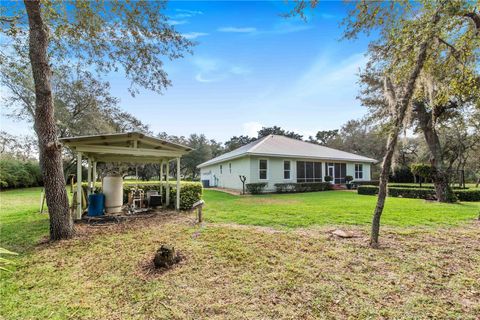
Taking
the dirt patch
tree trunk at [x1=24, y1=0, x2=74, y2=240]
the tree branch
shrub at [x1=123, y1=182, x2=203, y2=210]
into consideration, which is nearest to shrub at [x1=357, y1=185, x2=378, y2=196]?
→ the tree branch

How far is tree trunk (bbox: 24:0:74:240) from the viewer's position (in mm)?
4828

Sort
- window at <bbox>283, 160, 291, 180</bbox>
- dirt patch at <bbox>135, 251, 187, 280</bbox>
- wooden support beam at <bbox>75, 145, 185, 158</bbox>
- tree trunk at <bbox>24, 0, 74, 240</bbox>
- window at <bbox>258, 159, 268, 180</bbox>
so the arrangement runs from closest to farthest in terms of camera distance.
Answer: dirt patch at <bbox>135, 251, 187, 280</bbox> → tree trunk at <bbox>24, 0, 74, 240</bbox> → wooden support beam at <bbox>75, 145, 185, 158</bbox> → window at <bbox>258, 159, 268, 180</bbox> → window at <bbox>283, 160, 291, 180</bbox>

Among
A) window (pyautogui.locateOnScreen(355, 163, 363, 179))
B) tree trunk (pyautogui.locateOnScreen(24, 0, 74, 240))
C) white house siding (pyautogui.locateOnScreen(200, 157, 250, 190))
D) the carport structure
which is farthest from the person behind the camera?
window (pyautogui.locateOnScreen(355, 163, 363, 179))

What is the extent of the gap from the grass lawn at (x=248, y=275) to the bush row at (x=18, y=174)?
2071cm

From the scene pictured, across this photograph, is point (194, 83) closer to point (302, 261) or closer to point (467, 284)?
point (302, 261)

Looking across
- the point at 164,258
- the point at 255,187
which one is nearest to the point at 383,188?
the point at 164,258

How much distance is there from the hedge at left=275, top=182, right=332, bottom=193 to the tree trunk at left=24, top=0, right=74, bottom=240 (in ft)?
43.2

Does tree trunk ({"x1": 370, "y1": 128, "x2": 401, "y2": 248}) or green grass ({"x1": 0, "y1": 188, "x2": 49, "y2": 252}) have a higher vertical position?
tree trunk ({"x1": 370, "y1": 128, "x2": 401, "y2": 248})

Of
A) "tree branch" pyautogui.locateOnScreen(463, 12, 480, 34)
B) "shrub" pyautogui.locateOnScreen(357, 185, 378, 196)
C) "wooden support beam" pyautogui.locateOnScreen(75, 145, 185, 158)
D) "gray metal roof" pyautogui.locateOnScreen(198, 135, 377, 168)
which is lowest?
Answer: "shrub" pyautogui.locateOnScreen(357, 185, 378, 196)

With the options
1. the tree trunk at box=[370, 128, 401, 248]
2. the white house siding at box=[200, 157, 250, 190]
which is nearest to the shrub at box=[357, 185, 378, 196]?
the white house siding at box=[200, 157, 250, 190]

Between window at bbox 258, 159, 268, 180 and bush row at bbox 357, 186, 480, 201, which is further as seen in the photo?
window at bbox 258, 159, 268, 180

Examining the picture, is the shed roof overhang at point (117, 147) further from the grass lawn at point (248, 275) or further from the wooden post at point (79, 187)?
the grass lawn at point (248, 275)

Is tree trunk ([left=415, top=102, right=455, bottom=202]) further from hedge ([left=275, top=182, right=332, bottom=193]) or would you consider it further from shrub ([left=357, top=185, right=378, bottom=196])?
hedge ([left=275, top=182, right=332, bottom=193])

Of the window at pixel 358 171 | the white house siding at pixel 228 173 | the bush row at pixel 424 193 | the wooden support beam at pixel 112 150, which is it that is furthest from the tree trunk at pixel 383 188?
the window at pixel 358 171
